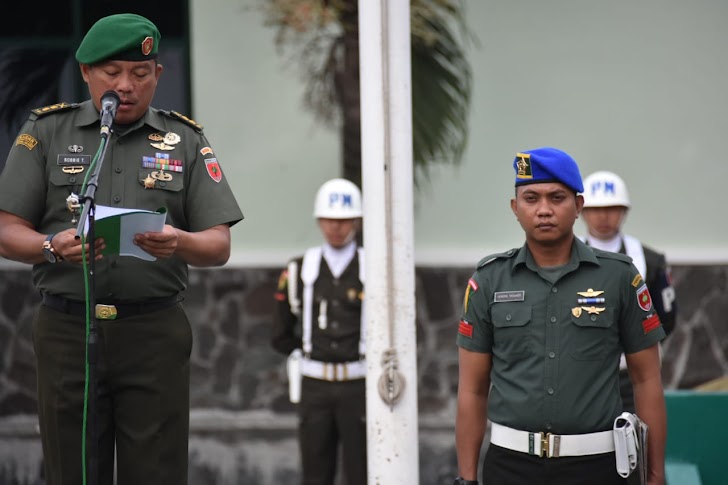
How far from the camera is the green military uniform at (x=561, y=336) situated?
13.6 ft

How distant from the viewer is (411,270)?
505 centimetres

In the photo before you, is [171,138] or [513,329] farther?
[513,329]

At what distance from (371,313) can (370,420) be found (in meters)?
0.42

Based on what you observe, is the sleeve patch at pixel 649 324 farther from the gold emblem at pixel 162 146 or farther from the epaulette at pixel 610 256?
the gold emblem at pixel 162 146

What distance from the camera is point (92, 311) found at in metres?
3.60

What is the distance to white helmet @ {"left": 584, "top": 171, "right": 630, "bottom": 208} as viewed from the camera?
22.6ft

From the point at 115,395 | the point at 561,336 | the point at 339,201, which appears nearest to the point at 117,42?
the point at 115,395

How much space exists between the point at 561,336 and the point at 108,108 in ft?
5.28

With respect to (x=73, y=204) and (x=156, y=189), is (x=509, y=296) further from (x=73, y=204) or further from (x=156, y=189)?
(x=73, y=204)

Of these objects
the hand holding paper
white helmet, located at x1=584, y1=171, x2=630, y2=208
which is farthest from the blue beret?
white helmet, located at x1=584, y1=171, x2=630, y2=208

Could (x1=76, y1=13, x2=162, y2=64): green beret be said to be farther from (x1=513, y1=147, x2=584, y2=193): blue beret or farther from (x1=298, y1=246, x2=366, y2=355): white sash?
(x1=298, y1=246, x2=366, y2=355): white sash

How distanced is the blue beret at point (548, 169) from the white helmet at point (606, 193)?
2.67 m

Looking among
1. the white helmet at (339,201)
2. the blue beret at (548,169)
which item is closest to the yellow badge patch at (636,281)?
the blue beret at (548,169)

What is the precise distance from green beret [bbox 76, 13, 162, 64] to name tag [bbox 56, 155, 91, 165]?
11.5 inches
